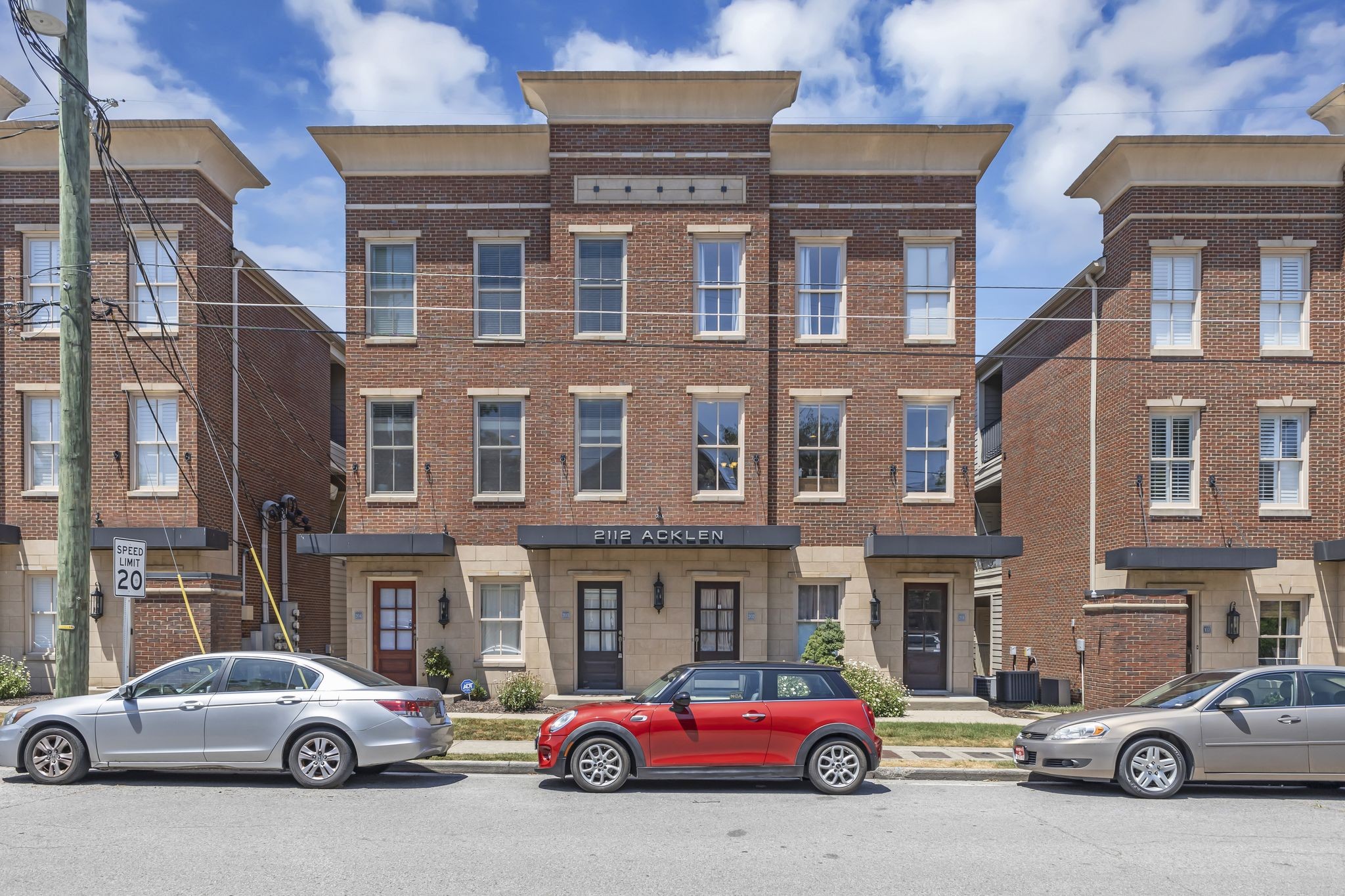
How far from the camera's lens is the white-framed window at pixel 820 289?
1944 cm

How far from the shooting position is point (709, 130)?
19.0 metres

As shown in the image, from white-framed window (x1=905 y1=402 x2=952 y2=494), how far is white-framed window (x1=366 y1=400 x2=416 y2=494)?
32.1ft


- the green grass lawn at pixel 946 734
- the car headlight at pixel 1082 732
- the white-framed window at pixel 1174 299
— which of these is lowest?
the green grass lawn at pixel 946 734

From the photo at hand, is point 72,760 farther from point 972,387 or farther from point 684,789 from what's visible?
point 972,387

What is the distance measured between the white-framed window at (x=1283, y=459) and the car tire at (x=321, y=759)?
17.4 metres

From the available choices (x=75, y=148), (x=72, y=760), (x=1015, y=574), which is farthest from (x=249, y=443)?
(x=1015, y=574)

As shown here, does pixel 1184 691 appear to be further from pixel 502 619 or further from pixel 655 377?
pixel 502 619

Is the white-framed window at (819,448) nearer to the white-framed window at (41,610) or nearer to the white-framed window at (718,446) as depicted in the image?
the white-framed window at (718,446)

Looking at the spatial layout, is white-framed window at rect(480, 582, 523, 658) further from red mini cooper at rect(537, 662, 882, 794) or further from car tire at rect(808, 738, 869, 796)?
car tire at rect(808, 738, 869, 796)

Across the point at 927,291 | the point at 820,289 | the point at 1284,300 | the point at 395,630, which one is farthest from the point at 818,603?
the point at 1284,300

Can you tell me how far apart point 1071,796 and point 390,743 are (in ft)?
24.6

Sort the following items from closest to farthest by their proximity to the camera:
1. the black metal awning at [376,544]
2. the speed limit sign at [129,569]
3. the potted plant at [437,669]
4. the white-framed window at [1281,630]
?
the speed limit sign at [129,569]
the black metal awning at [376,544]
the potted plant at [437,669]
the white-framed window at [1281,630]

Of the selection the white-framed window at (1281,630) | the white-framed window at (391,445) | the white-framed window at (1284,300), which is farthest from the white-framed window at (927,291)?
the white-framed window at (391,445)

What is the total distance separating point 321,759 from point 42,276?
13915 millimetres
